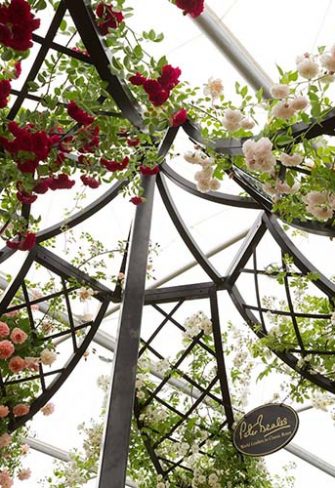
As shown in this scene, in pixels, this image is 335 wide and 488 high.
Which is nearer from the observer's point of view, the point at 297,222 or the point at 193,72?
the point at 297,222

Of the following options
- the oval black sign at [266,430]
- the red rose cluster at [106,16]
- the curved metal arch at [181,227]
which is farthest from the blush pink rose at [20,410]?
the red rose cluster at [106,16]

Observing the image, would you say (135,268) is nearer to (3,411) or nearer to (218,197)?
(218,197)

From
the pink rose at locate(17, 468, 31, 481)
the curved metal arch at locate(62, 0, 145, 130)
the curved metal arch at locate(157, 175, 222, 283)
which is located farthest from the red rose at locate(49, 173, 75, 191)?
the pink rose at locate(17, 468, 31, 481)

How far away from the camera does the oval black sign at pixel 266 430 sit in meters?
3.27

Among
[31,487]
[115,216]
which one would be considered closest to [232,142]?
[115,216]

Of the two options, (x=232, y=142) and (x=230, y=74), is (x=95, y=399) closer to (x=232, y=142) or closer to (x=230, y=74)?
(x=230, y=74)

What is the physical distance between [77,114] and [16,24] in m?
0.50

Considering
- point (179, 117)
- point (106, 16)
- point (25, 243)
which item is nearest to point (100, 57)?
point (106, 16)

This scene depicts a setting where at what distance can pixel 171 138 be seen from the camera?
122 inches

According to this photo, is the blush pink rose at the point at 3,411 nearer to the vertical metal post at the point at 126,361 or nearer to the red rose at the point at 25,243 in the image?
the vertical metal post at the point at 126,361

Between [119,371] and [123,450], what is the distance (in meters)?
0.37

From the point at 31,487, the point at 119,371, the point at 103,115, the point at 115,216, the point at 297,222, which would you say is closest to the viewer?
the point at 103,115

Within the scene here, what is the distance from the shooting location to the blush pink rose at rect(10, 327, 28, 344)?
133 inches

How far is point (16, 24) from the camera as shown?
1737 mm
